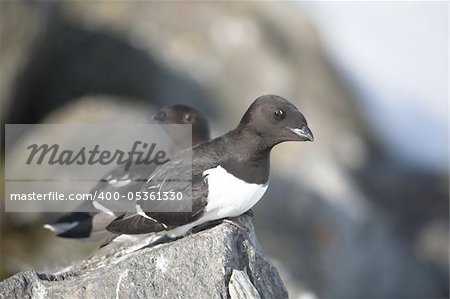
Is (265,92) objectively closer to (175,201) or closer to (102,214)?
(102,214)

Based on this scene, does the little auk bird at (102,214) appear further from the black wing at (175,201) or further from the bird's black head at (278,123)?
the bird's black head at (278,123)

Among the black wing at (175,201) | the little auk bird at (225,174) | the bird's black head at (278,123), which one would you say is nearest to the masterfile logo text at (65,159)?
the black wing at (175,201)

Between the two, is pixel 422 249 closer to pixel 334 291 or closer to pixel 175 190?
pixel 334 291

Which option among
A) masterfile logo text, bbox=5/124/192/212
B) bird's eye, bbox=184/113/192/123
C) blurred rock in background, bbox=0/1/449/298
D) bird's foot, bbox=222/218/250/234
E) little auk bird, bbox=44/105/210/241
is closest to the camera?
bird's foot, bbox=222/218/250/234

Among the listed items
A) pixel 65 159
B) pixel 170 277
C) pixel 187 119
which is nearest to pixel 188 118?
pixel 187 119

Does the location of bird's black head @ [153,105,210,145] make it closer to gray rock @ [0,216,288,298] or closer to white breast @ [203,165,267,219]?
white breast @ [203,165,267,219]

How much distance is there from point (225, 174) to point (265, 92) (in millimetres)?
11213

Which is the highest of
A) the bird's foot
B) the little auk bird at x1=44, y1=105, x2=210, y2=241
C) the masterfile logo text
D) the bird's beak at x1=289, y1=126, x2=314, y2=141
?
the bird's beak at x1=289, y1=126, x2=314, y2=141

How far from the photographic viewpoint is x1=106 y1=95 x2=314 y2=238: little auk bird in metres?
8.74

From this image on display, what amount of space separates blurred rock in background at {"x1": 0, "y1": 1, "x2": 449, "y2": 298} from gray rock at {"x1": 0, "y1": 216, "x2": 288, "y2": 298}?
20.4ft

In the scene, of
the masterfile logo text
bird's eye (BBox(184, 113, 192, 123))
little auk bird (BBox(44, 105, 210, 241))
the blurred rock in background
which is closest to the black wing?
little auk bird (BBox(44, 105, 210, 241))

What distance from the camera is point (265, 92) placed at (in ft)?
65.4

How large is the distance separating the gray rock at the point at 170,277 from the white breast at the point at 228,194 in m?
0.40

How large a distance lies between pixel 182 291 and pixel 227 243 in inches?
22.8
